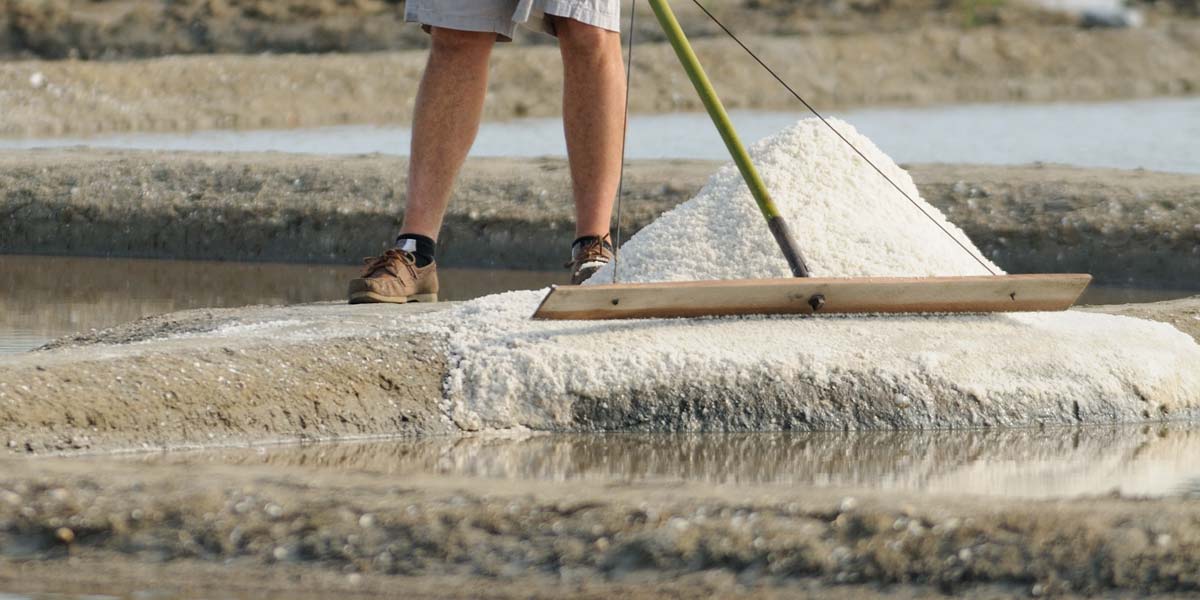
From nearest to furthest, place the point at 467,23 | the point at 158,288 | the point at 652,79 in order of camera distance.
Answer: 1. the point at 467,23
2. the point at 158,288
3. the point at 652,79

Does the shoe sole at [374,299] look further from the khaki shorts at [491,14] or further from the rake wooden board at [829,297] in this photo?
the rake wooden board at [829,297]

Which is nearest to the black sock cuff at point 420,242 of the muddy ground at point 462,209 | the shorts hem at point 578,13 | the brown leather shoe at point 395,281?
the brown leather shoe at point 395,281

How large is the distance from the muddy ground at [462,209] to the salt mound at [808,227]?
1472 mm

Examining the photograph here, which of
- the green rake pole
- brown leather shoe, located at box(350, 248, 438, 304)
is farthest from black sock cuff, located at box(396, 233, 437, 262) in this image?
the green rake pole

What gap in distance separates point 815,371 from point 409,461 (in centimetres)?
59

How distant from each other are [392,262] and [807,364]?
2.91 feet

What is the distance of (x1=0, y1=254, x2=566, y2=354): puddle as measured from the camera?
3.82 metres

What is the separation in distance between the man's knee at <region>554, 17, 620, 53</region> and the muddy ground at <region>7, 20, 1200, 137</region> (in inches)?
252

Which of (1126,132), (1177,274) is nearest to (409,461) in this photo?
(1177,274)

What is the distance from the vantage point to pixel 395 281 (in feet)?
10.9

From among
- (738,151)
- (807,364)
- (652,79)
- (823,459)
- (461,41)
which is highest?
(652,79)

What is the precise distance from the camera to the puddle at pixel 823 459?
2.40 meters

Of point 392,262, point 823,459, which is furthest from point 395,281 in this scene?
point 823,459

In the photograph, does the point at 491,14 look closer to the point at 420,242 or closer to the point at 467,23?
the point at 467,23
